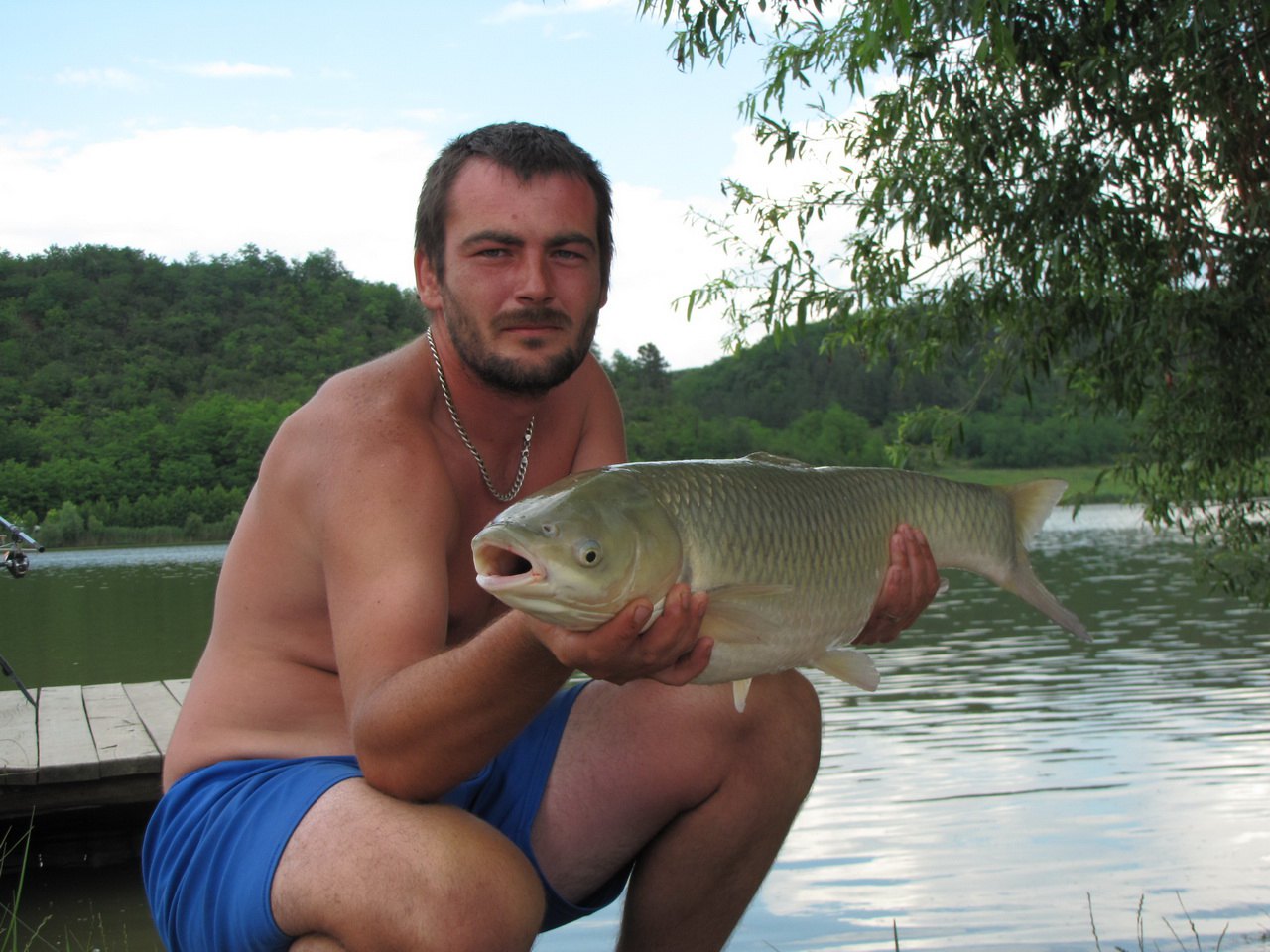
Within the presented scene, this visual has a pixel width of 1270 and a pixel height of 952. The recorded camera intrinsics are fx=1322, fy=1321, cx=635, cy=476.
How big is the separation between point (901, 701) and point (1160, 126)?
22.5 feet

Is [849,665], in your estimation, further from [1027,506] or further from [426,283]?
[426,283]

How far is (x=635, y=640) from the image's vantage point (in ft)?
5.42

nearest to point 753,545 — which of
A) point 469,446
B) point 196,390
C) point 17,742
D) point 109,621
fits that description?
point 469,446

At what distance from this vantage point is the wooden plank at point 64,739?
473 centimetres

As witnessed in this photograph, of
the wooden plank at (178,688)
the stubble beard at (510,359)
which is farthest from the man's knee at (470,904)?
the wooden plank at (178,688)

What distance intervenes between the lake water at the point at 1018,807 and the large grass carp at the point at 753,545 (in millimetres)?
808

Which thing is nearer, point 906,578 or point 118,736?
point 906,578

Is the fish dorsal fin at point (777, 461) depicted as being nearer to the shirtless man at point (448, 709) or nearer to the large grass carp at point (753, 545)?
the large grass carp at point (753, 545)

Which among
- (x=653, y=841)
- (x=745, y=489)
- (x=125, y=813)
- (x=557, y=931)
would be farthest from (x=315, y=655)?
(x=125, y=813)

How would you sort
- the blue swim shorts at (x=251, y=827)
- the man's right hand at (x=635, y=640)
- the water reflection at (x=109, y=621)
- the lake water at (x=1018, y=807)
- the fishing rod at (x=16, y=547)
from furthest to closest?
the water reflection at (x=109, y=621) < the fishing rod at (x=16, y=547) < the lake water at (x=1018, y=807) < the blue swim shorts at (x=251, y=827) < the man's right hand at (x=635, y=640)

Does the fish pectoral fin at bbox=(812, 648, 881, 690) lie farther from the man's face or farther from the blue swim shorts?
the man's face

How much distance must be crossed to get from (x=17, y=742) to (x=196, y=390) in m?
44.5

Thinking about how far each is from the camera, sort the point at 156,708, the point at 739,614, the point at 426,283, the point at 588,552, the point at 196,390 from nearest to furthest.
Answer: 1. the point at 588,552
2. the point at 739,614
3. the point at 426,283
4. the point at 156,708
5. the point at 196,390

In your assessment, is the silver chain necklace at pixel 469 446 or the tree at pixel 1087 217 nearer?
the silver chain necklace at pixel 469 446
